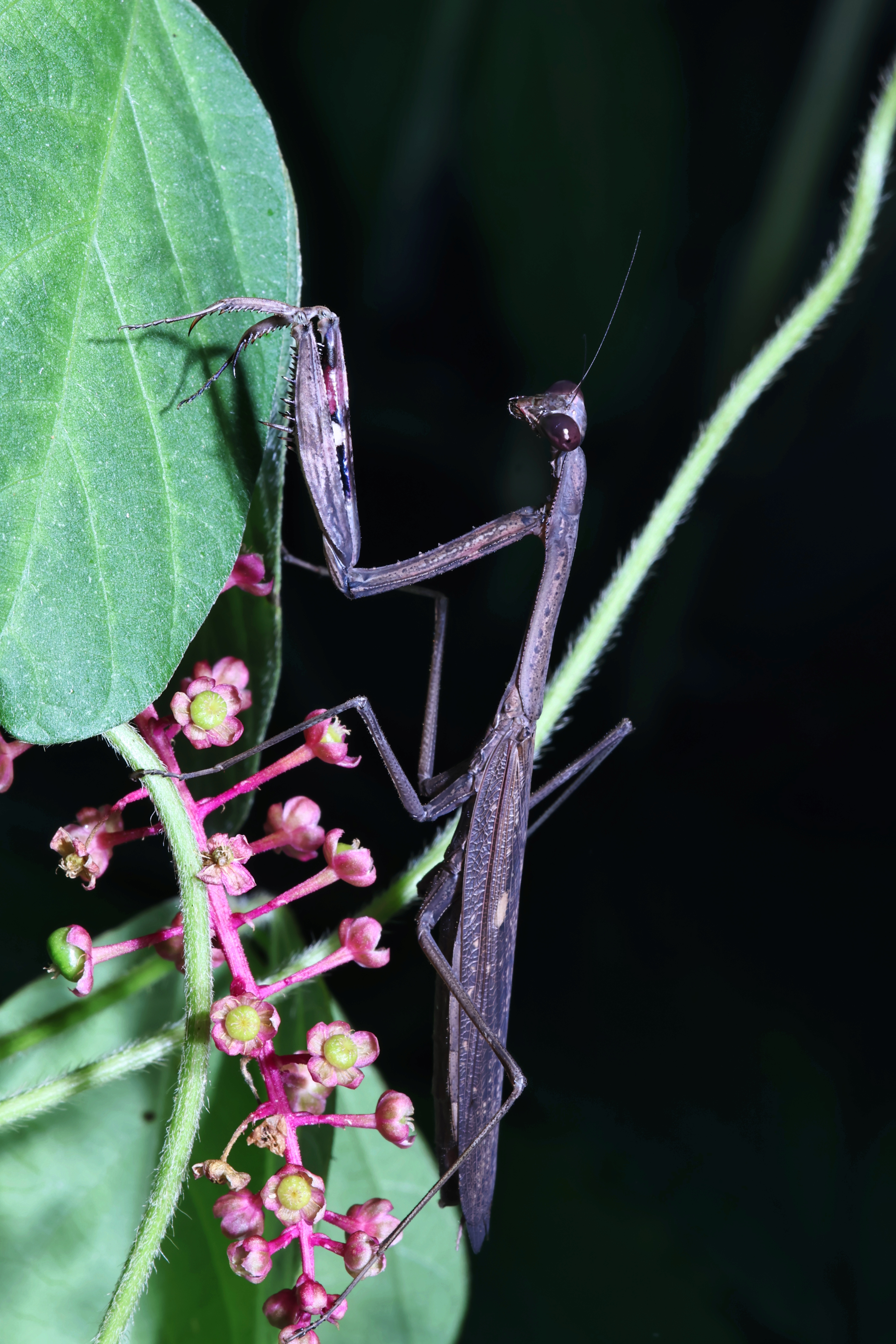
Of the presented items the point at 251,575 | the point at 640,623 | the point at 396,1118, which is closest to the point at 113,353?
the point at 251,575

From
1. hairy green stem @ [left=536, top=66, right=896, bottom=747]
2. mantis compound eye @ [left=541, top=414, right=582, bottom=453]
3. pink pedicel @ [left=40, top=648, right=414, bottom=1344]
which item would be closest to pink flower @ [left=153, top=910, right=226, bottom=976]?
pink pedicel @ [left=40, top=648, right=414, bottom=1344]

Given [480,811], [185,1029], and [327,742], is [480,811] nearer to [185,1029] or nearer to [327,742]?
[327,742]

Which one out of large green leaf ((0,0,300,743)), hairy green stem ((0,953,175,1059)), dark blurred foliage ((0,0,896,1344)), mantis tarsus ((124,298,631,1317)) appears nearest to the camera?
large green leaf ((0,0,300,743))

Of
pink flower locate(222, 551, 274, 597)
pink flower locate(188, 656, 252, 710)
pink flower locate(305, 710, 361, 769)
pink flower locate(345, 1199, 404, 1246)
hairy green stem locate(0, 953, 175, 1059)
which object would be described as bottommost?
hairy green stem locate(0, 953, 175, 1059)

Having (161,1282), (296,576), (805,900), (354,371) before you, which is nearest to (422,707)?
(296,576)

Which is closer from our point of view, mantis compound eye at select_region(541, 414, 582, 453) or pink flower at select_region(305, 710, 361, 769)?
pink flower at select_region(305, 710, 361, 769)

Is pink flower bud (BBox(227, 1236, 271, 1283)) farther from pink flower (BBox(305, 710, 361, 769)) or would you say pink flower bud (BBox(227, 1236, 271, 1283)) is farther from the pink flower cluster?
pink flower (BBox(305, 710, 361, 769))

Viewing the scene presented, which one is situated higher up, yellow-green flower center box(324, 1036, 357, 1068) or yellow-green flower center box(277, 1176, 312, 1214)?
yellow-green flower center box(324, 1036, 357, 1068)
